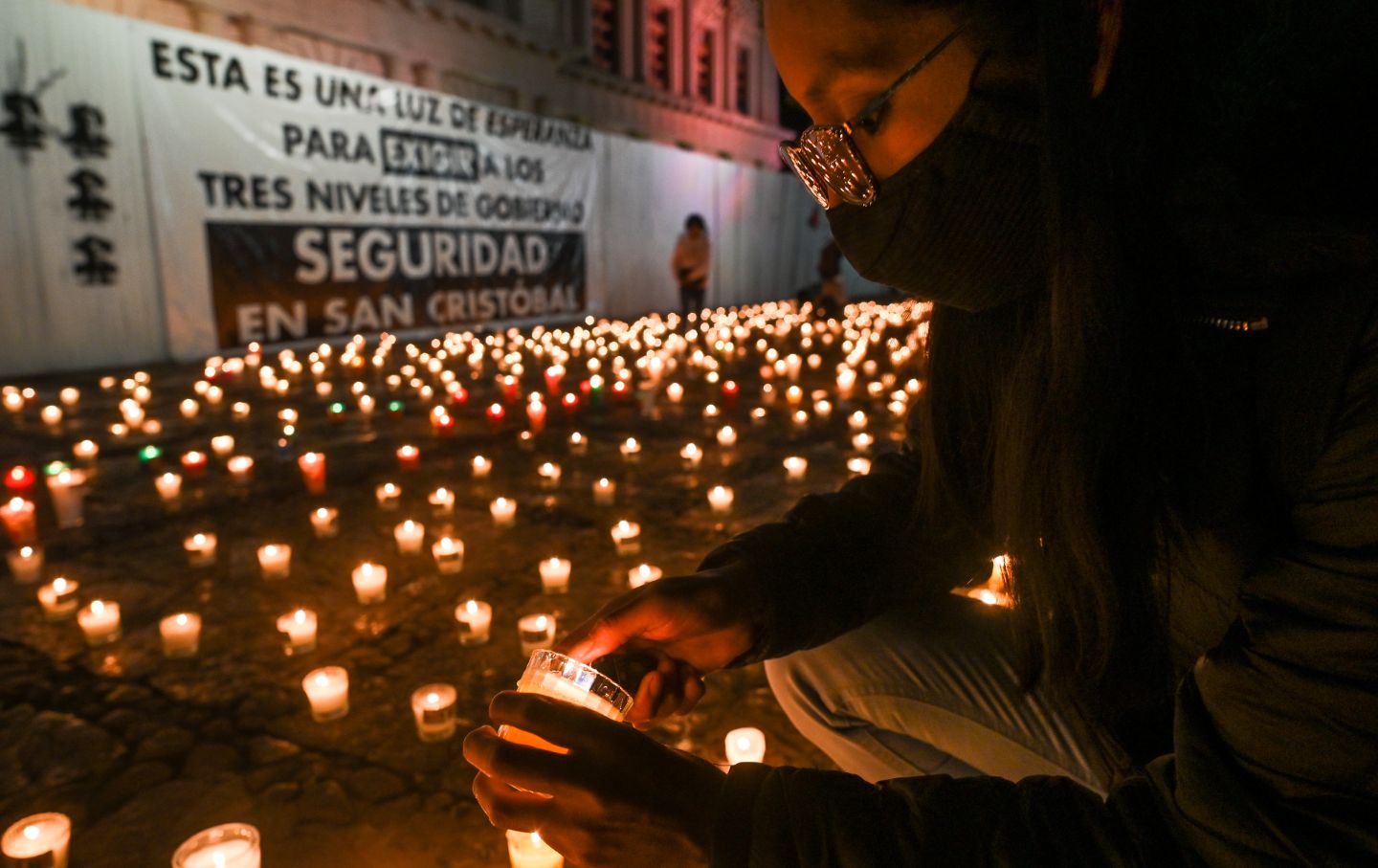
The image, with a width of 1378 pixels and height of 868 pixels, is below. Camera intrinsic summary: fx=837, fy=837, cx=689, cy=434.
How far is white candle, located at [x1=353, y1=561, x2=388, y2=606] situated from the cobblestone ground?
5 centimetres

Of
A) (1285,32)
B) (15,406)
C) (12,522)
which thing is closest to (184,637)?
(12,522)

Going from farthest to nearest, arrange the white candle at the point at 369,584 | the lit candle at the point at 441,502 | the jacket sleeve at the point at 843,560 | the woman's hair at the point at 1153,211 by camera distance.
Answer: the lit candle at the point at 441,502, the white candle at the point at 369,584, the jacket sleeve at the point at 843,560, the woman's hair at the point at 1153,211

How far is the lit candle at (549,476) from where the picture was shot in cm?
442

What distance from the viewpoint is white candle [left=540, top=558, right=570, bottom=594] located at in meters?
3.04

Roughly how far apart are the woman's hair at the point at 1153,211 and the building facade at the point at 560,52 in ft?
19.0

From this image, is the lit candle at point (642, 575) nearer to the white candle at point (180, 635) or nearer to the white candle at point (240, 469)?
the white candle at point (180, 635)

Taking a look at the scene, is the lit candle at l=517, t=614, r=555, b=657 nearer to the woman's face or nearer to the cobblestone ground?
the cobblestone ground

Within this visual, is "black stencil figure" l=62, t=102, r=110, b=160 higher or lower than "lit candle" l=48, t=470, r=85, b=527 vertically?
higher

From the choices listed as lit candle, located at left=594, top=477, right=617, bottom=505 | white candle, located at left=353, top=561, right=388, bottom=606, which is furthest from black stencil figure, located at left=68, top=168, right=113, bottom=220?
white candle, located at left=353, top=561, right=388, bottom=606

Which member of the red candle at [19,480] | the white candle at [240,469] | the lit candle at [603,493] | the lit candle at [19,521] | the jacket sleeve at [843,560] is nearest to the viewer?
the jacket sleeve at [843,560]

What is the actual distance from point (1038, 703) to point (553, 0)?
1726cm

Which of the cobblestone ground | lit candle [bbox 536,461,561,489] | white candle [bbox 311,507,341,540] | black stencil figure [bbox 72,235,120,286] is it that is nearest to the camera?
the cobblestone ground

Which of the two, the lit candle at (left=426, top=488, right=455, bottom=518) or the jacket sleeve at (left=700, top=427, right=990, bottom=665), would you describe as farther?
the lit candle at (left=426, top=488, right=455, bottom=518)

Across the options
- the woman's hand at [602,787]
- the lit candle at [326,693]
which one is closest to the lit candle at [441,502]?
the lit candle at [326,693]
